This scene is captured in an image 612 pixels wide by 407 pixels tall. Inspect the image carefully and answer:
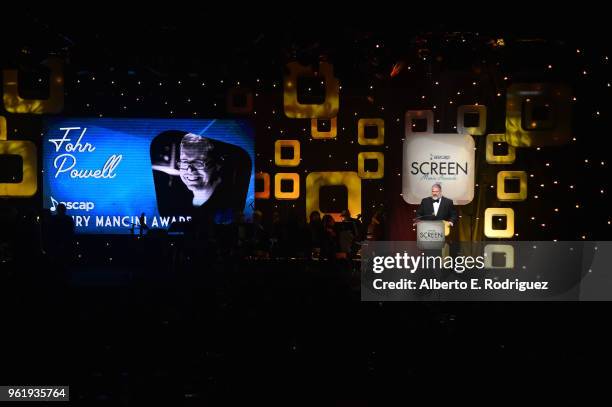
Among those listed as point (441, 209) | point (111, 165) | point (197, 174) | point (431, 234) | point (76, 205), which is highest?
point (111, 165)

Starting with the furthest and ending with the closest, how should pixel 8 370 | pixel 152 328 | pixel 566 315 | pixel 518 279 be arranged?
pixel 518 279
pixel 566 315
pixel 152 328
pixel 8 370

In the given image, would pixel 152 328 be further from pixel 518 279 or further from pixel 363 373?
pixel 518 279

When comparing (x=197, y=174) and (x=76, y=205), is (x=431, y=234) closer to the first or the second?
(x=197, y=174)

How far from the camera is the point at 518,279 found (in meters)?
9.60

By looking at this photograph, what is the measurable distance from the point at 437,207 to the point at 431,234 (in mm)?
733

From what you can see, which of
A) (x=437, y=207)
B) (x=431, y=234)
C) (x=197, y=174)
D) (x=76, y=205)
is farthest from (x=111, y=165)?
(x=431, y=234)

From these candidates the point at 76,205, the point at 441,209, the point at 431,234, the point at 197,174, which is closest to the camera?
the point at 431,234

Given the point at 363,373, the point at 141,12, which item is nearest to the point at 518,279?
the point at 363,373

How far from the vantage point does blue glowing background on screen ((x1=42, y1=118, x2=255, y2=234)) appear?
38.6 feet

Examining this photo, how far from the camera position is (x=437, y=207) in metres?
8.35

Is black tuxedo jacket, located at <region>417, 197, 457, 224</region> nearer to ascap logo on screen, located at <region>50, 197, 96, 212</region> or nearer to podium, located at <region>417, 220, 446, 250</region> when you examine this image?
podium, located at <region>417, 220, 446, 250</region>

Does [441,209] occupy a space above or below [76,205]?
above

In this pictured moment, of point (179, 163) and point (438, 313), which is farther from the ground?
point (179, 163)

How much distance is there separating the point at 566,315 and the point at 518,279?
2904mm
